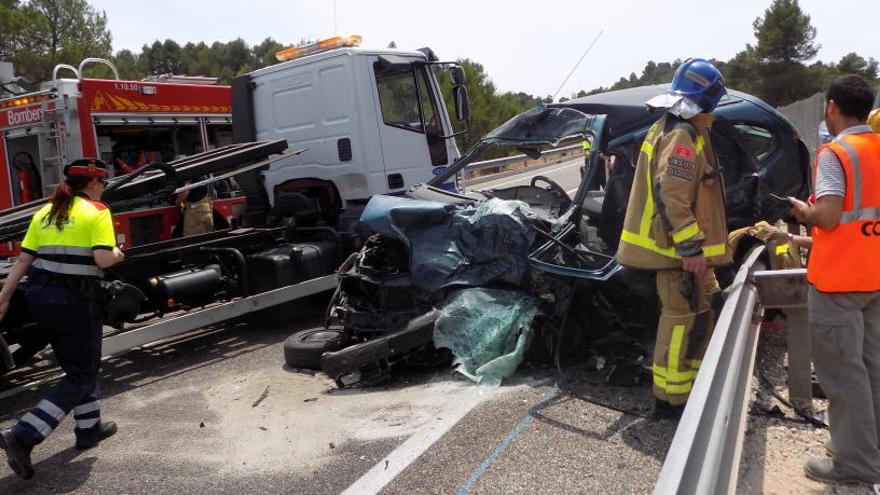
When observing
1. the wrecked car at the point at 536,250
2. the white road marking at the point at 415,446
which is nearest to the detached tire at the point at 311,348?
the wrecked car at the point at 536,250

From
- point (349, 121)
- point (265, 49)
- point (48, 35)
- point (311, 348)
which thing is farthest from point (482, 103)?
point (265, 49)

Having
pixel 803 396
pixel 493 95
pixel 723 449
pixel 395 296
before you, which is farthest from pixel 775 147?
pixel 493 95

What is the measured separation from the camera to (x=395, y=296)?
16.3 ft

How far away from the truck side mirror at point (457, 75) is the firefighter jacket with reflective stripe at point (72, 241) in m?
4.24

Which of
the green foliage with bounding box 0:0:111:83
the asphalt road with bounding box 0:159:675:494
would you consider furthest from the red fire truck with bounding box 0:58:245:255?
the green foliage with bounding box 0:0:111:83

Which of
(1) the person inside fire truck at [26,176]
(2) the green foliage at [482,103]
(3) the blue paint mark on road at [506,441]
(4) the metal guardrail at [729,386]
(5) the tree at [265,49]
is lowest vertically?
(3) the blue paint mark on road at [506,441]

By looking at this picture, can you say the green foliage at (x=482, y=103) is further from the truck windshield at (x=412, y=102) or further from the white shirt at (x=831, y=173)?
the white shirt at (x=831, y=173)

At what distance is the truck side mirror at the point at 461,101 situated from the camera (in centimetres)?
743

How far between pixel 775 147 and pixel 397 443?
392 cm

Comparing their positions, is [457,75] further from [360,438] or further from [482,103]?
[482,103]

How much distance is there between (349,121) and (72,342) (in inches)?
150

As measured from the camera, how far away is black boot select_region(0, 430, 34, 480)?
11.8ft

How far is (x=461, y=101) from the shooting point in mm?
7449

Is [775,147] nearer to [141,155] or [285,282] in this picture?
[285,282]
